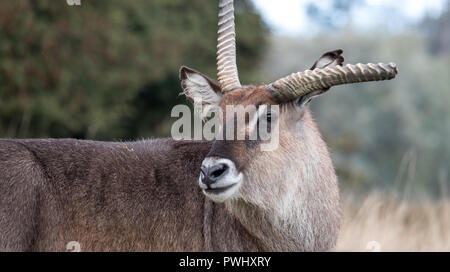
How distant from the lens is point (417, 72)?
53031 mm

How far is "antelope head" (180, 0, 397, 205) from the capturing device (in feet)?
22.7

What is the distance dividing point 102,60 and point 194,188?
750 inches

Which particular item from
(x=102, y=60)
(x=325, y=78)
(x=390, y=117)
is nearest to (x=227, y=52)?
(x=325, y=78)

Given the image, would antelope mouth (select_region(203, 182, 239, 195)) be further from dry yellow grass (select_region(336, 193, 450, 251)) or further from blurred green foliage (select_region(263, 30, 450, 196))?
blurred green foliage (select_region(263, 30, 450, 196))

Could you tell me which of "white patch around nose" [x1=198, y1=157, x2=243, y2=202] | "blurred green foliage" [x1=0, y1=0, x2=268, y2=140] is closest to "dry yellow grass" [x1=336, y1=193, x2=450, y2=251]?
"white patch around nose" [x1=198, y1=157, x2=243, y2=202]

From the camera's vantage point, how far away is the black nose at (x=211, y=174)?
6699 mm

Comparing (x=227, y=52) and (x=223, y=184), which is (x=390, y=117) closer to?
(x=227, y=52)

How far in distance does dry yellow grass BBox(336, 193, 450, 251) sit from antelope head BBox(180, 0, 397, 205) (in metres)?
3.34

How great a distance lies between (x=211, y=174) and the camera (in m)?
6.71

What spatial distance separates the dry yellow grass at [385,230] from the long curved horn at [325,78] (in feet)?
12.8

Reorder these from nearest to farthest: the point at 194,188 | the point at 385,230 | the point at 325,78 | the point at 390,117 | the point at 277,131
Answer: the point at 325,78 → the point at 277,131 → the point at 194,188 → the point at 385,230 → the point at 390,117

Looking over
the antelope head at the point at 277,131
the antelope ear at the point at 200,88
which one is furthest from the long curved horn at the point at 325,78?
the antelope ear at the point at 200,88

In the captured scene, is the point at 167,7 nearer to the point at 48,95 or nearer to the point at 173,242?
the point at 48,95

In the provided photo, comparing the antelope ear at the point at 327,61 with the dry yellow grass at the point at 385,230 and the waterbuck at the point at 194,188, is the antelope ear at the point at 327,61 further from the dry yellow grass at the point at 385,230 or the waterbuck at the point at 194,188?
the dry yellow grass at the point at 385,230
